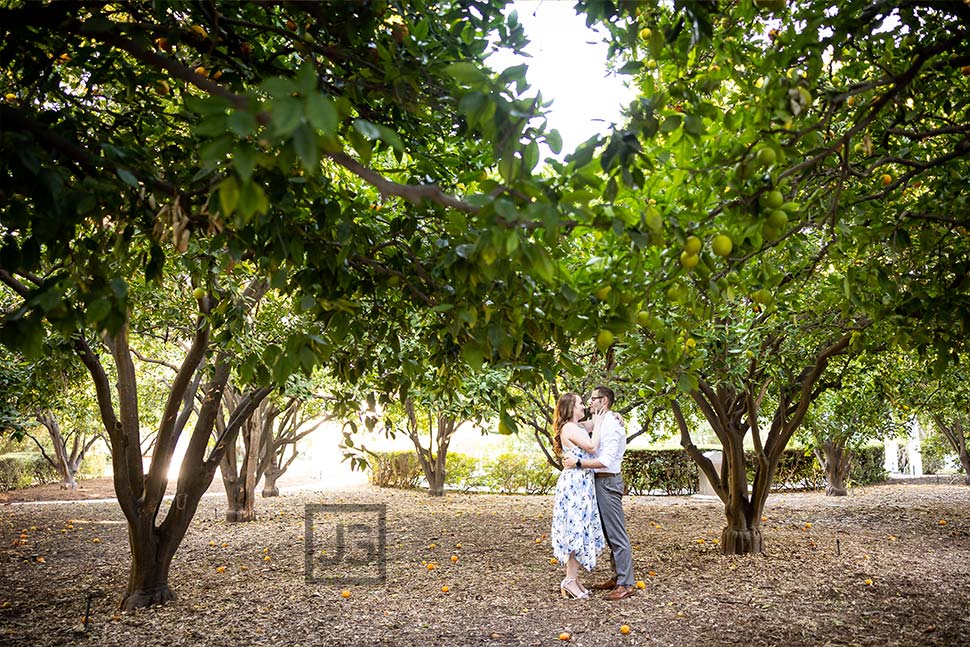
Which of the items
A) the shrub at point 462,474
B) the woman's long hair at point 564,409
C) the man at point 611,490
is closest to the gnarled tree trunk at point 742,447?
the man at point 611,490

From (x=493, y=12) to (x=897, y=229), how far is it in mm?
2078

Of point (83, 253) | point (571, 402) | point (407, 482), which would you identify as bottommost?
point (407, 482)

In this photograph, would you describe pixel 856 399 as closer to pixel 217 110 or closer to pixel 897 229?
pixel 897 229

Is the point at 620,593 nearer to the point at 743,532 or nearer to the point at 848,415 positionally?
the point at 743,532

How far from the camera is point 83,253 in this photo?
2.47 metres

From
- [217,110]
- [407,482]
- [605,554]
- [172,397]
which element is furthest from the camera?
[407,482]

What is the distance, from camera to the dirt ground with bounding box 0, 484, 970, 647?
4570 mm

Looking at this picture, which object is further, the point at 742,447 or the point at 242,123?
the point at 742,447

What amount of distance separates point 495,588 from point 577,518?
0.97m

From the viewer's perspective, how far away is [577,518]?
561 centimetres

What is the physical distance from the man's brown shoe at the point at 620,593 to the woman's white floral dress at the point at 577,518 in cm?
26

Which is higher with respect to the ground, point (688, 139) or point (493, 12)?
point (493, 12)

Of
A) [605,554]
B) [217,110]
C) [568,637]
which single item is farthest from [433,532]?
[217,110]

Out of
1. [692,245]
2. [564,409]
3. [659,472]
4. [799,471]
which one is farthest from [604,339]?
[799,471]
